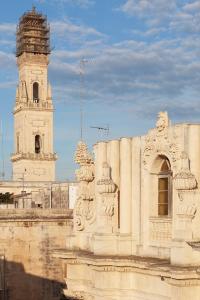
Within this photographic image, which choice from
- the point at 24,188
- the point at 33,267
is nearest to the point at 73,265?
the point at 33,267

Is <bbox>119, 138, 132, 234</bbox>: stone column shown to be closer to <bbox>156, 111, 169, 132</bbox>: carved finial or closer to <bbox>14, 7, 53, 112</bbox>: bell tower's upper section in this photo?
<bbox>156, 111, 169, 132</bbox>: carved finial

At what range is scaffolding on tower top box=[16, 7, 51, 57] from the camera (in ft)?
224

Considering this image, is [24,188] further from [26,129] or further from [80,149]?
[80,149]

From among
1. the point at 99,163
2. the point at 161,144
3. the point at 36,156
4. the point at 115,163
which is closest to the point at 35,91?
the point at 36,156

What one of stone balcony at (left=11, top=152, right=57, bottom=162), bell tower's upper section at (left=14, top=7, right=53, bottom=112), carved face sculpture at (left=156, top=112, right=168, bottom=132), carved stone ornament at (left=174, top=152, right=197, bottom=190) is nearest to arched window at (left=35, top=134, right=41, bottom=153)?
stone balcony at (left=11, top=152, right=57, bottom=162)

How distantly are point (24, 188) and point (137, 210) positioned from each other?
4185 cm

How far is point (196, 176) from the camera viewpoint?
40.7 feet

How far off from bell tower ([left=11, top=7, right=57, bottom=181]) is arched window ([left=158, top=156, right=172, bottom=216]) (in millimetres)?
51690

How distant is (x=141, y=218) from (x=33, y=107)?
177 feet

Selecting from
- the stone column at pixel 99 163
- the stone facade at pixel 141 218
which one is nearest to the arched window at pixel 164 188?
the stone facade at pixel 141 218

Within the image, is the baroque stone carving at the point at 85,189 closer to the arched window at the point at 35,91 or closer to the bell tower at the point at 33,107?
the bell tower at the point at 33,107

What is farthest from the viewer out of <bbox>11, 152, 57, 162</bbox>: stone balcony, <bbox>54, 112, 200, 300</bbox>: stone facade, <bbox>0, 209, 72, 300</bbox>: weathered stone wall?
<bbox>11, 152, 57, 162</bbox>: stone balcony

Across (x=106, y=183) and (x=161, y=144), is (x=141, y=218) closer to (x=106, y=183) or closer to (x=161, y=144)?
(x=106, y=183)

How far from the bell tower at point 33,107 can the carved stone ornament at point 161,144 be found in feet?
170
